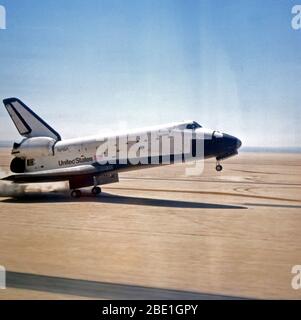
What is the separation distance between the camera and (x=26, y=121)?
2300 cm

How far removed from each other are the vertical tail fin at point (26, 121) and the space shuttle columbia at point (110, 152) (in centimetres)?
77

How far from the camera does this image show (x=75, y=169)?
19.8 metres

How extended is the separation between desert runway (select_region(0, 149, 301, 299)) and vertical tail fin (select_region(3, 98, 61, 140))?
294 inches

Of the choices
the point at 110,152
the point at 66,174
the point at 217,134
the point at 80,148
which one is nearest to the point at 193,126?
the point at 217,134

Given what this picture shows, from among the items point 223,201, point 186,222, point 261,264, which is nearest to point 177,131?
point 223,201

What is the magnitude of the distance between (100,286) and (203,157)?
1293 centimetres

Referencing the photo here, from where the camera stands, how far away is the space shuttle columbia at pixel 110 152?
18906mm

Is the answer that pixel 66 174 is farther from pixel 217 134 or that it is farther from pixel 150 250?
pixel 150 250

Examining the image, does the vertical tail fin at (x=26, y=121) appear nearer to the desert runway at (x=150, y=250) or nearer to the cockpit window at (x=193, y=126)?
the desert runway at (x=150, y=250)

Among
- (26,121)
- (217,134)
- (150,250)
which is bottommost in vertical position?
(150,250)

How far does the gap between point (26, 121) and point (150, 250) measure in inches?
639

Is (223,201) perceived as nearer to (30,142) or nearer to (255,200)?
(255,200)

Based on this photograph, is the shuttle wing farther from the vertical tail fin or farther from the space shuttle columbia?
the vertical tail fin

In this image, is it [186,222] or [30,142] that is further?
[30,142]
